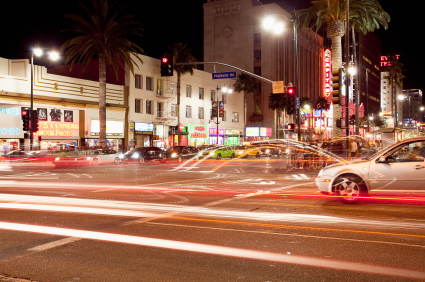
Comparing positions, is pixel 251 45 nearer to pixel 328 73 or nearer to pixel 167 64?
pixel 328 73

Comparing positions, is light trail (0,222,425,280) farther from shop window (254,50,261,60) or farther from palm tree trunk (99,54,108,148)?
shop window (254,50,261,60)

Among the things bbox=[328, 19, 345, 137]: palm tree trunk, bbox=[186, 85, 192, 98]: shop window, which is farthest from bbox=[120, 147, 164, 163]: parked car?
bbox=[186, 85, 192, 98]: shop window

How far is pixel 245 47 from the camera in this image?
77438 millimetres

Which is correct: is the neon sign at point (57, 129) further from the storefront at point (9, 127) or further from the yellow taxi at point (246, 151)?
the yellow taxi at point (246, 151)

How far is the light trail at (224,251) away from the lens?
564 centimetres

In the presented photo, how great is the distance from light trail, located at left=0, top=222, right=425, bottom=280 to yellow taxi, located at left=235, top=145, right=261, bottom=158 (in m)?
38.3

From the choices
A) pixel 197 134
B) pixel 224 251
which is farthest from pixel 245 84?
pixel 224 251

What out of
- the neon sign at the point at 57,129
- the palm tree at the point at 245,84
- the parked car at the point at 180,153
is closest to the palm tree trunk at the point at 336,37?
the parked car at the point at 180,153

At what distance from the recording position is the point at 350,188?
1115 cm

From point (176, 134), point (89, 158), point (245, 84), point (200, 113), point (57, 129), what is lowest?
point (89, 158)

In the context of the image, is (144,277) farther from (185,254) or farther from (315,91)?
(315,91)

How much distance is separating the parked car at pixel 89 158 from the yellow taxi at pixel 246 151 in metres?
15.3

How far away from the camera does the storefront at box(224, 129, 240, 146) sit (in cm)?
6556

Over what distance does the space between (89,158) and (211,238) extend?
2709 centimetres
